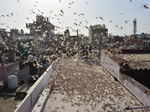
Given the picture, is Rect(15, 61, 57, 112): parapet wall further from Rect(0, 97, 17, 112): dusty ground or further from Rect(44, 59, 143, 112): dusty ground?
Rect(0, 97, 17, 112): dusty ground

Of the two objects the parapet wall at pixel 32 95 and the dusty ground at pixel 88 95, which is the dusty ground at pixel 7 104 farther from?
the dusty ground at pixel 88 95

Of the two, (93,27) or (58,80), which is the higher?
(93,27)

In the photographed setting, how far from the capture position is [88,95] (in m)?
7.46

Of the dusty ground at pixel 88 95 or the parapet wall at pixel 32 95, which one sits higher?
the parapet wall at pixel 32 95

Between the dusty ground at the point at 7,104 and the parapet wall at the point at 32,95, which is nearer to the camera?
the parapet wall at the point at 32,95

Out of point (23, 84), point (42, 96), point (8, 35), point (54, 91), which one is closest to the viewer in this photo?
point (42, 96)

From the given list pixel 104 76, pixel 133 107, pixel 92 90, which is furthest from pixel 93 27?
pixel 133 107

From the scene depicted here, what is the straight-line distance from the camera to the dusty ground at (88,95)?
6.30 m

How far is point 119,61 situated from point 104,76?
1297 millimetres

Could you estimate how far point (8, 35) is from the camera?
4138 centimetres

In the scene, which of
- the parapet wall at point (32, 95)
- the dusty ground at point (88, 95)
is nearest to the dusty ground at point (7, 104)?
the parapet wall at point (32, 95)

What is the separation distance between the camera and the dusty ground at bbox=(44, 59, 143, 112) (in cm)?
630

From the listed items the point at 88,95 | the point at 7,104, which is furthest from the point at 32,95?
the point at 7,104

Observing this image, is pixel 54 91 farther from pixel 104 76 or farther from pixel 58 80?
pixel 104 76
